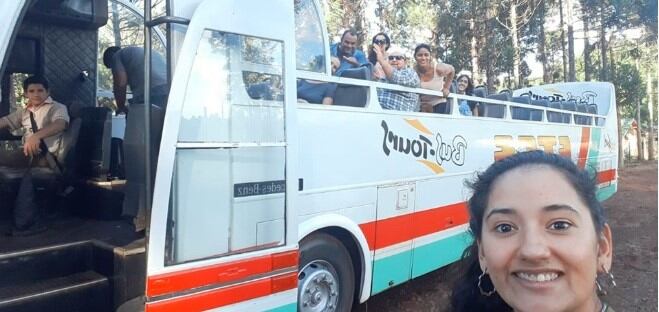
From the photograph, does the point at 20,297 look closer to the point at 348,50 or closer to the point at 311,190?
the point at 311,190

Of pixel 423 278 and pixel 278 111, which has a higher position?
pixel 278 111

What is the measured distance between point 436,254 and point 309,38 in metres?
2.62

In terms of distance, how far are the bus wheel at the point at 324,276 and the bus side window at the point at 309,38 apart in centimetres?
136

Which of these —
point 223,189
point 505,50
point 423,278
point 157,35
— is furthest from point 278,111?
point 505,50

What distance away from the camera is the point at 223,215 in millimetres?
3072

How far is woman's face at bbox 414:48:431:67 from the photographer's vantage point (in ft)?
21.2

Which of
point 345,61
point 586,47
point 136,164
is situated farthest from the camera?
point 586,47

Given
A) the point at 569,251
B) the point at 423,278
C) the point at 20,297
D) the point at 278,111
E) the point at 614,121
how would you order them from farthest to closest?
the point at 614,121 < the point at 423,278 < the point at 278,111 < the point at 20,297 < the point at 569,251

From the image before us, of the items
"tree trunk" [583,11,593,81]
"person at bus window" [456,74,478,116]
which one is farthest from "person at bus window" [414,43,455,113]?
"tree trunk" [583,11,593,81]

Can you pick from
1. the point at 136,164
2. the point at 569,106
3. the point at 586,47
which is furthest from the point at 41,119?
the point at 586,47

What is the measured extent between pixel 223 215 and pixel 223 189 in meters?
0.15

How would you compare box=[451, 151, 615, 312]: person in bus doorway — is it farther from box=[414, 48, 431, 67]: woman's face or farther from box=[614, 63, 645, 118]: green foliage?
box=[614, 63, 645, 118]: green foliage

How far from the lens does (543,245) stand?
52.8 inches

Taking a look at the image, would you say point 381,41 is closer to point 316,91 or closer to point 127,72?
point 316,91
